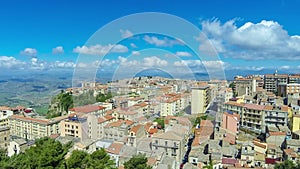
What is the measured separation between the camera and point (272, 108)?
616cm

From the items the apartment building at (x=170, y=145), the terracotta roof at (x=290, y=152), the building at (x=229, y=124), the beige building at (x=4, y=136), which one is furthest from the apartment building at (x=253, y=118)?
the beige building at (x=4, y=136)

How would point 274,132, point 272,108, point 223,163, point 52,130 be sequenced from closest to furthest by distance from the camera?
1. point 223,163
2. point 274,132
3. point 272,108
4. point 52,130

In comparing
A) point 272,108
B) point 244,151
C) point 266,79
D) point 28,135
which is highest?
point 266,79

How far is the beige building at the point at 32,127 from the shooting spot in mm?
7293

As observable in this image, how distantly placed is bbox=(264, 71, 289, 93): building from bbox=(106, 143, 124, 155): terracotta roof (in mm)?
9908

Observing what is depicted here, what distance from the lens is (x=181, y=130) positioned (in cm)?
527

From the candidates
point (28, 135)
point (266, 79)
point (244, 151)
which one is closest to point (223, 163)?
point (244, 151)

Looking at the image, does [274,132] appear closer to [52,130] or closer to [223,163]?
[223,163]

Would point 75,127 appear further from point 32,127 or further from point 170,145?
point 170,145

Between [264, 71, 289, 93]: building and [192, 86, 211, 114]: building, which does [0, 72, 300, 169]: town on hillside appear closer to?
[192, 86, 211, 114]: building

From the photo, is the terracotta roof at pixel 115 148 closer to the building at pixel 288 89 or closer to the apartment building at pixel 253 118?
the apartment building at pixel 253 118

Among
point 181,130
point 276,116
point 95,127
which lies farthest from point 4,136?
point 276,116

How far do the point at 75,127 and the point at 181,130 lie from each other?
292 cm

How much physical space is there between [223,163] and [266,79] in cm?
977
